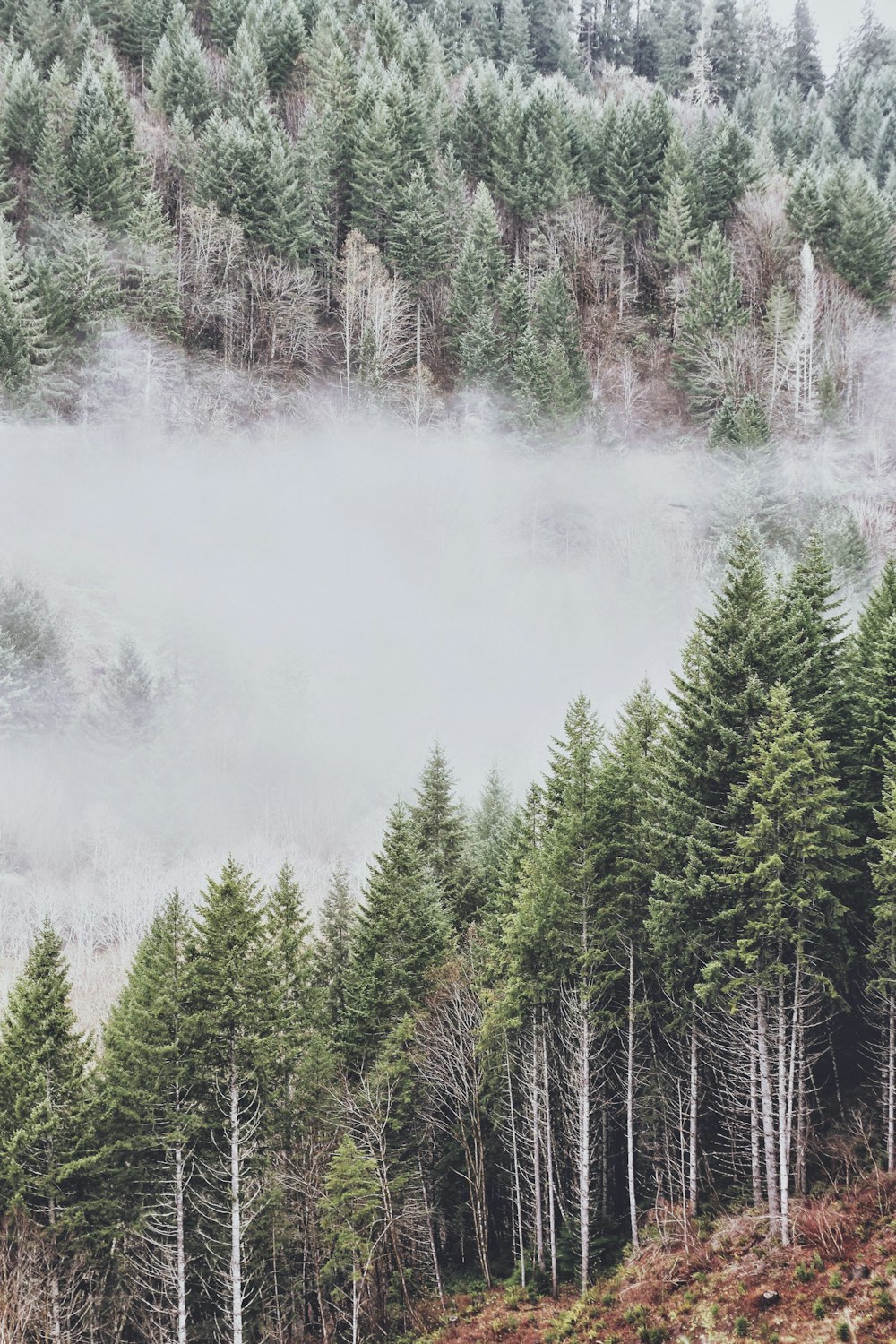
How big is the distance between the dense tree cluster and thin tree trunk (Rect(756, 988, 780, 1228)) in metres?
0.10

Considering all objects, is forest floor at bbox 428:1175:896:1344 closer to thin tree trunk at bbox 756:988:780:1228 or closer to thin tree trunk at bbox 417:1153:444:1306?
thin tree trunk at bbox 756:988:780:1228

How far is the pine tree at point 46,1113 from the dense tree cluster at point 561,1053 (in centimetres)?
7

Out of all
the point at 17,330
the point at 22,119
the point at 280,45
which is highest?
the point at 280,45

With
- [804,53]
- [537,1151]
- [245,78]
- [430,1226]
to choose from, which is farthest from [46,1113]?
[804,53]

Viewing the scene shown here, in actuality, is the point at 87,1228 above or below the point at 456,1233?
above

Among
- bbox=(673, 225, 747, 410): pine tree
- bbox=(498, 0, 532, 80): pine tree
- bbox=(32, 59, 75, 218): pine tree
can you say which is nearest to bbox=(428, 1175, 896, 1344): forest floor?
bbox=(673, 225, 747, 410): pine tree

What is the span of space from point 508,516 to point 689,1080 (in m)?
53.9

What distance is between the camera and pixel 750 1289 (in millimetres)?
17000

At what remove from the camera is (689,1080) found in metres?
21.8

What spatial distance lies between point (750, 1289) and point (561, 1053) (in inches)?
321

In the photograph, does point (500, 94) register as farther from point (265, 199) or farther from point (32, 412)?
point (32, 412)

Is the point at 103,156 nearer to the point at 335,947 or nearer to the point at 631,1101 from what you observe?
the point at 335,947

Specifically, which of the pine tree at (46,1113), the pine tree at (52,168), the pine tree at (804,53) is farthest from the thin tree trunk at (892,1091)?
the pine tree at (804,53)

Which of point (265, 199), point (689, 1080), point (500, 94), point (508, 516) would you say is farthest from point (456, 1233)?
point (500, 94)
